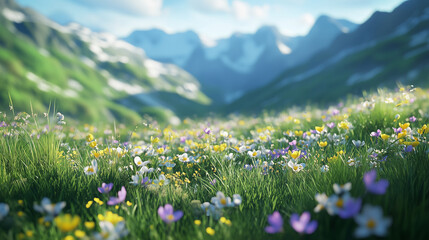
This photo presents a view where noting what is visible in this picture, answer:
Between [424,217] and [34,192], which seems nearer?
[424,217]

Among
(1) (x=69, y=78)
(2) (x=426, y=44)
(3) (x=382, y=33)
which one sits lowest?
(1) (x=69, y=78)

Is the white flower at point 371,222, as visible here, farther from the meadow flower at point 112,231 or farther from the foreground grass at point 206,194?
the meadow flower at point 112,231

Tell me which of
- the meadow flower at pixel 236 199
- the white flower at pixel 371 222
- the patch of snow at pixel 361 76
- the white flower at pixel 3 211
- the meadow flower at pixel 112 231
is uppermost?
the patch of snow at pixel 361 76

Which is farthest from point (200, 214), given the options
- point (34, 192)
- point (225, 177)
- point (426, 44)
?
point (426, 44)

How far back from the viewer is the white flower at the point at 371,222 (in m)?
1.44

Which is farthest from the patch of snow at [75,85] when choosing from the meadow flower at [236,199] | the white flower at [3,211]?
the meadow flower at [236,199]

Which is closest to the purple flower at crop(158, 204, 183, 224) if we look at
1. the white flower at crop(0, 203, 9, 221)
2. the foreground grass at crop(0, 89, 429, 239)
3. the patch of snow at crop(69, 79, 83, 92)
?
the foreground grass at crop(0, 89, 429, 239)

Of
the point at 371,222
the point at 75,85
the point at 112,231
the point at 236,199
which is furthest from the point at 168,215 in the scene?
the point at 75,85

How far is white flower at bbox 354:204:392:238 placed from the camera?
1.44 meters

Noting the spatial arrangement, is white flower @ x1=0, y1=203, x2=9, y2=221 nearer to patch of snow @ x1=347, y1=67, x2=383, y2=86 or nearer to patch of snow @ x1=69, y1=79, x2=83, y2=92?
patch of snow @ x1=347, y1=67, x2=383, y2=86

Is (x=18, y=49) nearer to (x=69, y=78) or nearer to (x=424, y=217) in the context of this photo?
(x=69, y=78)

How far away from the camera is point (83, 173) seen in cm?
320

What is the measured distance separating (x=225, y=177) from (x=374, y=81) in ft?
338

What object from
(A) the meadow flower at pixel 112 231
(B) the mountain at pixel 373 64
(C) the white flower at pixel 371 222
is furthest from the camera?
(B) the mountain at pixel 373 64
